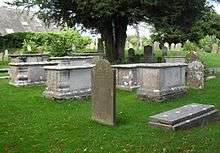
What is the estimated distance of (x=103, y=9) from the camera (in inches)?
822

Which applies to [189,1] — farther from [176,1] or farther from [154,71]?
[154,71]

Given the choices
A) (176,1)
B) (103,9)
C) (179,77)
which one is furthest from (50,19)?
(179,77)

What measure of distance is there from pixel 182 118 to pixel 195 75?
727 cm

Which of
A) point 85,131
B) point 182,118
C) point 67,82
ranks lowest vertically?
point 85,131

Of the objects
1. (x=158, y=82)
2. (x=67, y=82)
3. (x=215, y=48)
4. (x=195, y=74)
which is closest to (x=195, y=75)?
(x=195, y=74)

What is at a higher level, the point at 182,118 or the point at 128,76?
the point at 128,76

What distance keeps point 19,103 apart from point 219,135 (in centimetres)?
665

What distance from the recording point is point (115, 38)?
82.3 feet

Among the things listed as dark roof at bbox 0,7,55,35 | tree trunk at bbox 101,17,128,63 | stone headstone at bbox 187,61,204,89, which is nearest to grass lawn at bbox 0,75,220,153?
stone headstone at bbox 187,61,204,89

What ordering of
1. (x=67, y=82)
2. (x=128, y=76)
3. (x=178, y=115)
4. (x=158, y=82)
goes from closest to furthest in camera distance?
(x=178, y=115)
(x=158, y=82)
(x=67, y=82)
(x=128, y=76)

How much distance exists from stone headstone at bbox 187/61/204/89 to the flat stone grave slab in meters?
5.91

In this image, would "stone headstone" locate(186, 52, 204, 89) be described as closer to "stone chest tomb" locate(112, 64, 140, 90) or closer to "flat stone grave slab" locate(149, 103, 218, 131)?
"stone chest tomb" locate(112, 64, 140, 90)

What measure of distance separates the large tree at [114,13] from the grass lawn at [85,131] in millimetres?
8906

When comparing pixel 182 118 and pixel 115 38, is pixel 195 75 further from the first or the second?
pixel 115 38
